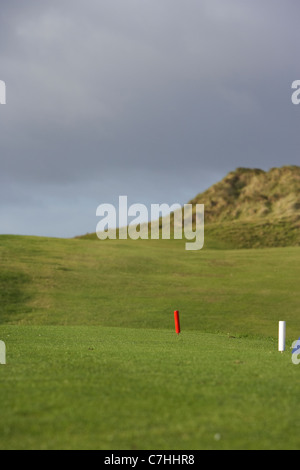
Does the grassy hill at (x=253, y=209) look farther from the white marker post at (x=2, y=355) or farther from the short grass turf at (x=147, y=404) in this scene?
the short grass turf at (x=147, y=404)

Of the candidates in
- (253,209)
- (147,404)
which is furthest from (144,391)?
(253,209)

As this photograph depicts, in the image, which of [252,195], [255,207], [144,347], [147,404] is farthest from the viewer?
[252,195]

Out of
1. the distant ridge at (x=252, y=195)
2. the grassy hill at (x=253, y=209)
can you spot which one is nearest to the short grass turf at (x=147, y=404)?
the grassy hill at (x=253, y=209)

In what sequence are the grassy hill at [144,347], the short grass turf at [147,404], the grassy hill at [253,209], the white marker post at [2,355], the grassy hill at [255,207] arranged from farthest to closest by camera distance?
the grassy hill at [255,207] < the grassy hill at [253,209] < the white marker post at [2,355] < the grassy hill at [144,347] < the short grass turf at [147,404]

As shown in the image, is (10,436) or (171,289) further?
(171,289)

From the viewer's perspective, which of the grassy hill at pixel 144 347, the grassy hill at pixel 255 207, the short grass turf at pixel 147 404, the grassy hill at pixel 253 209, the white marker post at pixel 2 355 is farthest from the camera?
the grassy hill at pixel 255 207

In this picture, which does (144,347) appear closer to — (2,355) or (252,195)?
(2,355)

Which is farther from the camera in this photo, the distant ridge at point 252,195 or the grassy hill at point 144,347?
the distant ridge at point 252,195

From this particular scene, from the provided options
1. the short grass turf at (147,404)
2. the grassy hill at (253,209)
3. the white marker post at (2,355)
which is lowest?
the short grass turf at (147,404)
